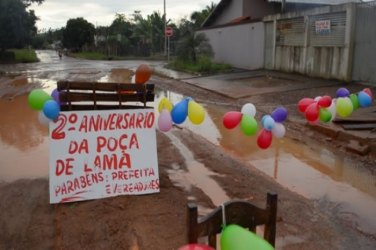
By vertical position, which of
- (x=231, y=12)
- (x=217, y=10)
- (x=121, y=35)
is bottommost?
(x=121, y=35)

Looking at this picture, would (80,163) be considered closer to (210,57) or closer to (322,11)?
(322,11)

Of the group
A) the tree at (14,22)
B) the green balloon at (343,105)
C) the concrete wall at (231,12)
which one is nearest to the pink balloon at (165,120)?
the green balloon at (343,105)

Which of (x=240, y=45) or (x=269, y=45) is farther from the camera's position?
(x=240, y=45)

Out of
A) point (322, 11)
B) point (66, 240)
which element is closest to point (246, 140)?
point (66, 240)

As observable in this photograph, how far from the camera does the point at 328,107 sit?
5641 mm

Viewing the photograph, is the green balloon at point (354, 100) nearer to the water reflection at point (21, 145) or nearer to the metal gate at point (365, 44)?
the water reflection at point (21, 145)

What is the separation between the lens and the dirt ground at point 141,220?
3938 mm

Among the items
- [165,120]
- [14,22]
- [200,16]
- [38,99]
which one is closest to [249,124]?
[165,120]

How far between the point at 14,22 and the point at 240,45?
22.0 meters

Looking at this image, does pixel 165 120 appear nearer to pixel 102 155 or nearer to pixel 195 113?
pixel 195 113

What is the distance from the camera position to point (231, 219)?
2.11 meters

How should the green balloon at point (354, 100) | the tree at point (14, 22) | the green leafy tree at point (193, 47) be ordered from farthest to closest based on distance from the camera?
1. the tree at point (14, 22)
2. the green leafy tree at point (193, 47)
3. the green balloon at point (354, 100)

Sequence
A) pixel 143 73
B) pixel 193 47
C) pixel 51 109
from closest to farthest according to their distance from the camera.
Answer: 1. pixel 51 109
2. pixel 143 73
3. pixel 193 47

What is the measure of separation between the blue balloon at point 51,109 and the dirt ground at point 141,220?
1085 millimetres
